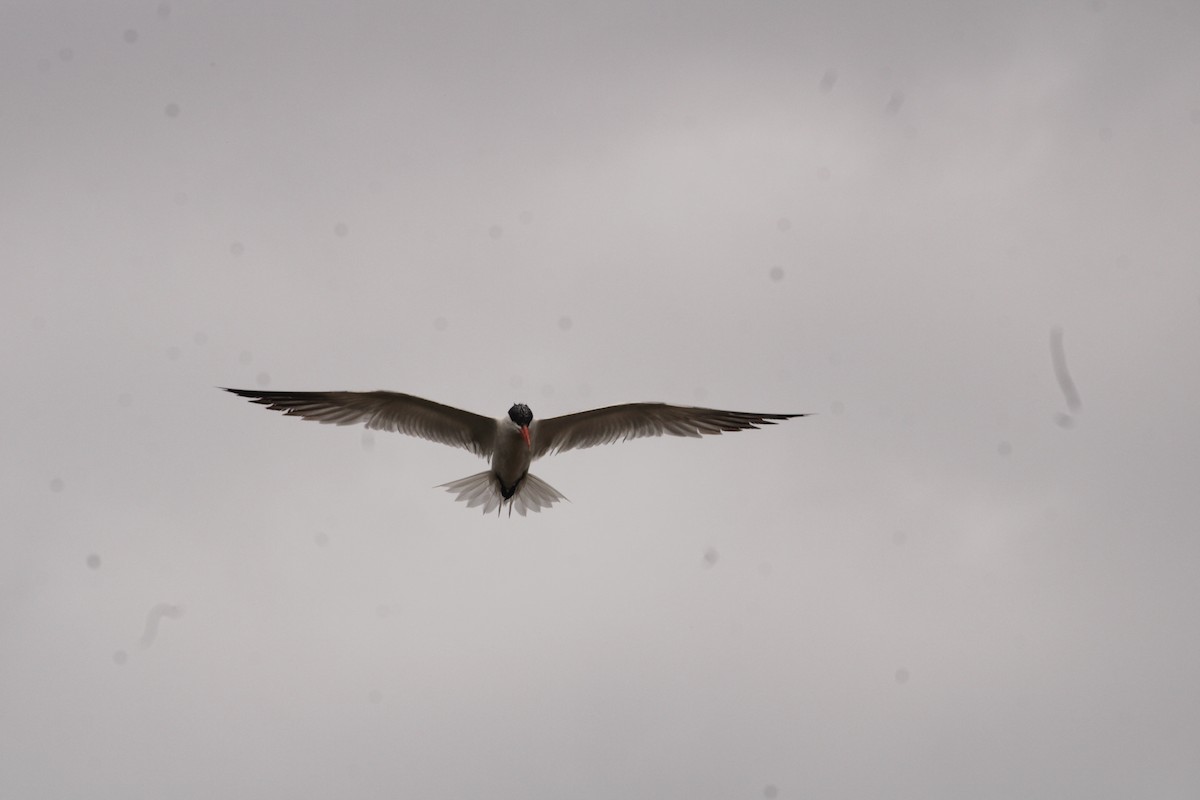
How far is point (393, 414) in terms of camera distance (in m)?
20.0

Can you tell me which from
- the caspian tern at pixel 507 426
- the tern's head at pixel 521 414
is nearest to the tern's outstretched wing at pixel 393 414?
the caspian tern at pixel 507 426

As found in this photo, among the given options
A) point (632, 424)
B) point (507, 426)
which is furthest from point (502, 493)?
point (632, 424)

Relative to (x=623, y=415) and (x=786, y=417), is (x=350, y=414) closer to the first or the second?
(x=623, y=415)

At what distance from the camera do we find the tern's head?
19281mm

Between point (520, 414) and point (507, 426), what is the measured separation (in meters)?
0.38

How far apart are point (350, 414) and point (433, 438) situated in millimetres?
1400

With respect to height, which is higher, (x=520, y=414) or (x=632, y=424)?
(x=632, y=424)

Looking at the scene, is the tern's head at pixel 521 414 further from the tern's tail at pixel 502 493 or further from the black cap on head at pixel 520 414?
the tern's tail at pixel 502 493

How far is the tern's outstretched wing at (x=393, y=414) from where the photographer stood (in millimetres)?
19484

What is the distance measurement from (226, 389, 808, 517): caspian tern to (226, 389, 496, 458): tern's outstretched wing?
0.02m

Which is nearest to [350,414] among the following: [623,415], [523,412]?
[523,412]

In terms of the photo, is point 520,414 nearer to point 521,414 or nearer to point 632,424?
point 521,414

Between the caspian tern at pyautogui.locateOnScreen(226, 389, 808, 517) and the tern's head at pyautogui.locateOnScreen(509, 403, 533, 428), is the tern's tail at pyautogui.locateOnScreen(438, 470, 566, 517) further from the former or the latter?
the tern's head at pyautogui.locateOnScreen(509, 403, 533, 428)

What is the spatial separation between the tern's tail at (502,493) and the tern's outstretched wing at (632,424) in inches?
22.3
